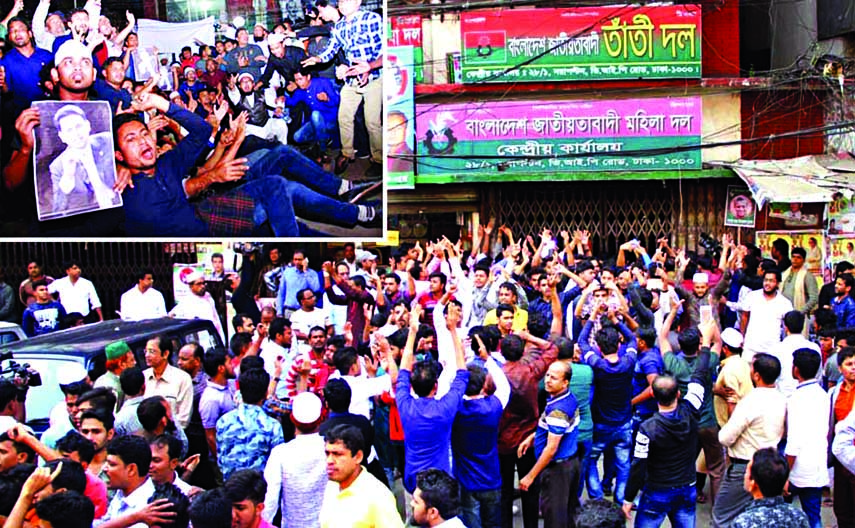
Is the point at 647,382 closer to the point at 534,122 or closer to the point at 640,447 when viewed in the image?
the point at 640,447

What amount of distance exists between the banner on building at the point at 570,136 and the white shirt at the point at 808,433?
11915 mm

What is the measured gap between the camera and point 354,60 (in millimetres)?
9109

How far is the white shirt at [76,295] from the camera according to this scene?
12000 mm

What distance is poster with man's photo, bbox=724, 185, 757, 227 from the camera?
18.0 metres

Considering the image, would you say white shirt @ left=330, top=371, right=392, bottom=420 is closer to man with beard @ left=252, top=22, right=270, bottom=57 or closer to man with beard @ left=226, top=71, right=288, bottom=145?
man with beard @ left=226, top=71, right=288, bottom=145

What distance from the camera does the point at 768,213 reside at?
17234mm

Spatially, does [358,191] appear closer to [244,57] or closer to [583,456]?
[244,57]

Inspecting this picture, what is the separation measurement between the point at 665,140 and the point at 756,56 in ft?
14.9

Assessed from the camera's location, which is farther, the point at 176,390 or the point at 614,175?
the point at 614,175

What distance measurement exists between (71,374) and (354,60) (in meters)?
3.57

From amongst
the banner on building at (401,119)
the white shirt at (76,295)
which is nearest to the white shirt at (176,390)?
the white shirt at (76,295)

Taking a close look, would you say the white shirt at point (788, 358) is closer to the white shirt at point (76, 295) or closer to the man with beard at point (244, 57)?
the man with beard at point (244, 57)

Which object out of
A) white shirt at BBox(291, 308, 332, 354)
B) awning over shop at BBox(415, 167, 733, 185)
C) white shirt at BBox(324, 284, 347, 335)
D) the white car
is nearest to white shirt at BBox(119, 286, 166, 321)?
the white car

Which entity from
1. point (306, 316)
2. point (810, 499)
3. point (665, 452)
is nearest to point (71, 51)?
point (306, 316)
